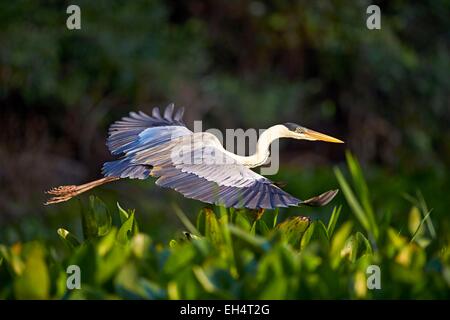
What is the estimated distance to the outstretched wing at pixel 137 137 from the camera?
11.1 feet

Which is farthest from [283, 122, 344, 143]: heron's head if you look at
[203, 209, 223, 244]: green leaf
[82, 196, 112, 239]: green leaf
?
[82, 196, 112, 239]: green leaf

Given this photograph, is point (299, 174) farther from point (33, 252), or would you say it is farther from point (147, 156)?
point (33, 252)

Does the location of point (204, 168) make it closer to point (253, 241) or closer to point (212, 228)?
point (212, 228)

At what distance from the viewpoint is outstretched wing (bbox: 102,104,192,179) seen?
338cm

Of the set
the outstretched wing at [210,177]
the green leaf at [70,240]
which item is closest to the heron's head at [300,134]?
the outstretched wing at [210,177]

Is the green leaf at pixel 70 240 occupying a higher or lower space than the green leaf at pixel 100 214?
lower

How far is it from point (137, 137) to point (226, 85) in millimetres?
10569

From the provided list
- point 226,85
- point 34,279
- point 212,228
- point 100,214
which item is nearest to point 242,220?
point 212,228

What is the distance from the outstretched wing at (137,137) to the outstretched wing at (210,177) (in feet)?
0.20

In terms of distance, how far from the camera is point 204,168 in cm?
319

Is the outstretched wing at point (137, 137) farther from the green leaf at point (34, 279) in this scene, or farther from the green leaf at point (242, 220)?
the green leaf at point (34, 279)
